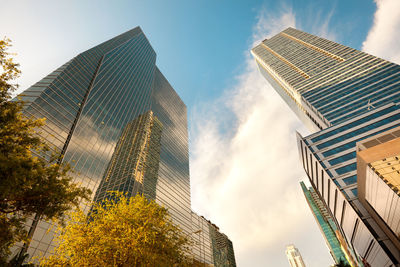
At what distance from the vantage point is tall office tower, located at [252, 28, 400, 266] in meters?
41.5

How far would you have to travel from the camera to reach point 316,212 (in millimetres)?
161000

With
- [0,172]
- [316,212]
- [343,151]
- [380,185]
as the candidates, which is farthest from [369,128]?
[316,212]

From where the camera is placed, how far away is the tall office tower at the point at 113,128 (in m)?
39.0

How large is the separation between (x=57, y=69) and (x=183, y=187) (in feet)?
199

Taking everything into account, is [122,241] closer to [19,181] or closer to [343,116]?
[19,181]

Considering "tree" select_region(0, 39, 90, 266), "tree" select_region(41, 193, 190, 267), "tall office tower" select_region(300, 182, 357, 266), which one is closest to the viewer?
"tree" select_region(0, 39, 90, 266)

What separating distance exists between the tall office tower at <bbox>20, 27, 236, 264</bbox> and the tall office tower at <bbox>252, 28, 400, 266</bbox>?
1500 inches

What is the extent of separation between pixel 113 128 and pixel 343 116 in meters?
76.7

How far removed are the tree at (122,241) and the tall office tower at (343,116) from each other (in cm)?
4182

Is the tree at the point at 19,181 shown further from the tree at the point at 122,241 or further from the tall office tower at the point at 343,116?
the tall office tower at the point at 343,116

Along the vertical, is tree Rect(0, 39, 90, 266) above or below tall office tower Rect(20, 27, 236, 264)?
below

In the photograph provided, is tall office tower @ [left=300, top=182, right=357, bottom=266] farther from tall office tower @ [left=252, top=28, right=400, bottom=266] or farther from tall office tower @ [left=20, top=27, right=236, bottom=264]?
tall office tower @ [left=20, top=27, right=236, bottom=264]

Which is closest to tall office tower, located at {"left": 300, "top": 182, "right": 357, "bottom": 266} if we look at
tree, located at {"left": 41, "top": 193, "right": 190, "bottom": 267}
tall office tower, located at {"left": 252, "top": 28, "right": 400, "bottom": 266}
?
tall office tower, located at {"left": 252, "top": 28, "right": 400, "bottom": 266}

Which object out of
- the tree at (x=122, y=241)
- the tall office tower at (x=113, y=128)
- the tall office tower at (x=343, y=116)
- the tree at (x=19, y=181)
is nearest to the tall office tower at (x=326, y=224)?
the tall office tower at (x=343, y=116)
